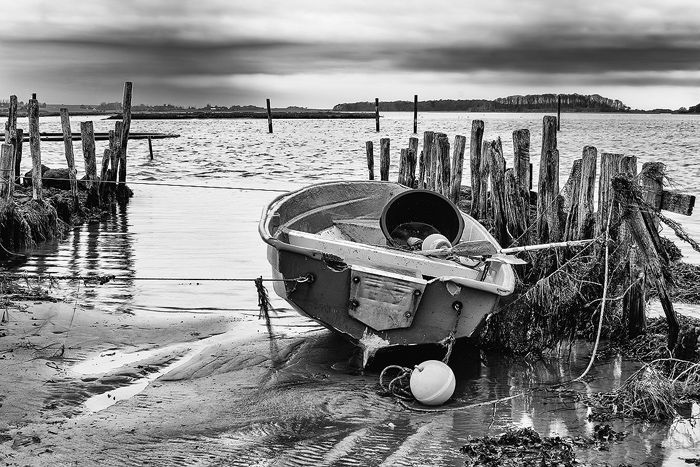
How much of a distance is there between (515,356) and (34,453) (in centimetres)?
472

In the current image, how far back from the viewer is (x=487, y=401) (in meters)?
6.73

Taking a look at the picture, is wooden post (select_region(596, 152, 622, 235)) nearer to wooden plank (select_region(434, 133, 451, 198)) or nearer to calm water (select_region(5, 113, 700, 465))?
calm water (select_region(5, 113, 700, 465))

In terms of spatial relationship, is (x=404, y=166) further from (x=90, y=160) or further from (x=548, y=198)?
(x=90, y=160)

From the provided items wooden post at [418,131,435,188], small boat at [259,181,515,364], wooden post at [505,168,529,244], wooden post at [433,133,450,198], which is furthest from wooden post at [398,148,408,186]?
small boat at [259,181,515,364]

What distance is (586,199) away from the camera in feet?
29.8

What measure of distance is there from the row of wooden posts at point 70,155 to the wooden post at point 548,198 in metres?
8.50

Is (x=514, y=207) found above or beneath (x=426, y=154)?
beneath

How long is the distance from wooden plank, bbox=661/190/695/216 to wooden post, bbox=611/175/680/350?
0.20 m

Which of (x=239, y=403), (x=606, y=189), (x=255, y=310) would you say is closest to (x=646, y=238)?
(x=606, y=189)

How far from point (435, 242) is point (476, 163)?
467 cm

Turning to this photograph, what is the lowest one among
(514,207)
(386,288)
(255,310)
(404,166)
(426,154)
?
(255,310)

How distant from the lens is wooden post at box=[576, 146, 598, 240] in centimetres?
898

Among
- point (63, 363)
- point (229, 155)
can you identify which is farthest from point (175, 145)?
point (63, 363)

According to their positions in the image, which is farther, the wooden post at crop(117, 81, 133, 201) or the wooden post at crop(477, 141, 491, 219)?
the wooden post at crop(117, 81, 133, 201)
